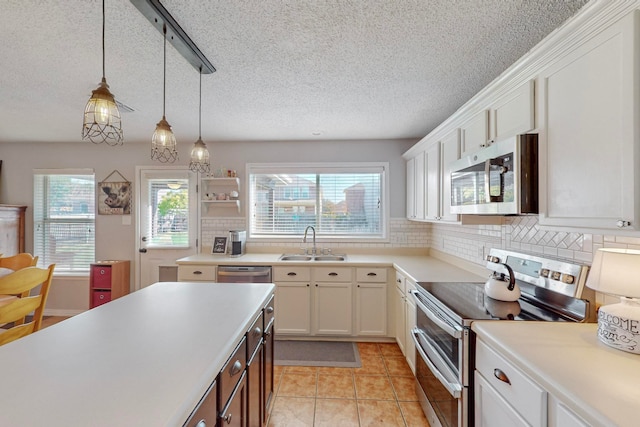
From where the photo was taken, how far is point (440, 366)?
1625 millimetres

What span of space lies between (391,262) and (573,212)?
1.96 meters

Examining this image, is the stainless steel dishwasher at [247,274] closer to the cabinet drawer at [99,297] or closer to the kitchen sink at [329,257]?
the kitchen sink at [329,257]

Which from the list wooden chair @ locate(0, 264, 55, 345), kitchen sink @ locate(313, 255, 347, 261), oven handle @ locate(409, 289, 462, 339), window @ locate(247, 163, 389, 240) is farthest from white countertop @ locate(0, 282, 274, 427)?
window @ locate(247, 163, 389, 240)

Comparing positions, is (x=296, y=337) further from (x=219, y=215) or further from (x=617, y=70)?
(x=617, y=70)

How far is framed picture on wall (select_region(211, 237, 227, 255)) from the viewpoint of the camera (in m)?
3.59

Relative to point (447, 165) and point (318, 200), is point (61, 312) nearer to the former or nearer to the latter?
point (318, 200)

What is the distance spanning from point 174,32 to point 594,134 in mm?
1969

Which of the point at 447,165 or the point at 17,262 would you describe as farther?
the point at 17,262

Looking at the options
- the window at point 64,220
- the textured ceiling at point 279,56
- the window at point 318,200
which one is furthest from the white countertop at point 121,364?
the window at point 64,220

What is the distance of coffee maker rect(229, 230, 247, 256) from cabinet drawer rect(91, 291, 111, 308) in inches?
64.2

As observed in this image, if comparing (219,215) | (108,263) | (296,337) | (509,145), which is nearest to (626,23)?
(509,145)

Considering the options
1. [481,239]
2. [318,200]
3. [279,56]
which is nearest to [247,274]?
[318,200]

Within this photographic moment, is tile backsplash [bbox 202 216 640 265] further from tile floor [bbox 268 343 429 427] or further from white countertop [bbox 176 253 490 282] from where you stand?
tile floor [bbox 268 343 429 427]

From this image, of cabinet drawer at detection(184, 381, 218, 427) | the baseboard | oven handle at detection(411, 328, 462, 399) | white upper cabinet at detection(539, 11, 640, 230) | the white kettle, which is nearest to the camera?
cabinet drawer at detection(184, 381, 218, 427)
